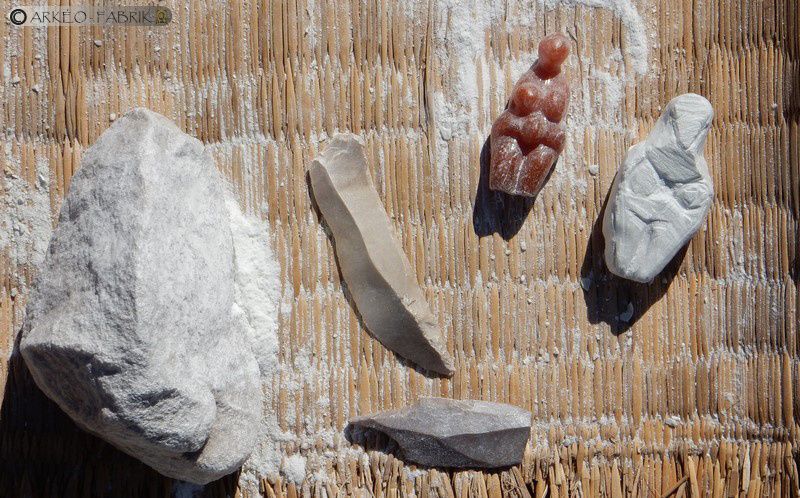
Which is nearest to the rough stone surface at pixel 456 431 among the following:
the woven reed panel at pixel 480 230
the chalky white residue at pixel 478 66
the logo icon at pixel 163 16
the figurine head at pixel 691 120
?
the woven reed panel at pixel 480 230

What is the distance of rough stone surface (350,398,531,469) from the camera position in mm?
944

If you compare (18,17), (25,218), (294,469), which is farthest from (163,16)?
(294,469)

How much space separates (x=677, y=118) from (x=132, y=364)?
28.6 inches

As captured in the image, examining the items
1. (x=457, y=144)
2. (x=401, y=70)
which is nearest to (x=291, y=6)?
(x=401, y=70)

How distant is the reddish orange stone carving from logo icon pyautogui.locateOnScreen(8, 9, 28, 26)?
2.09 ft

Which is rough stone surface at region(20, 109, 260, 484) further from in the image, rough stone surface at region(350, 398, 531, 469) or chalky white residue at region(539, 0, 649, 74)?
chalky white residue at region(539, 0, 649, 74)

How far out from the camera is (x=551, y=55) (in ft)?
3.08

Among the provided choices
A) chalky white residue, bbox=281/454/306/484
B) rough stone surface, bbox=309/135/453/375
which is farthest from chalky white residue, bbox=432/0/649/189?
chalky white residue, bbox=281/454/306/484

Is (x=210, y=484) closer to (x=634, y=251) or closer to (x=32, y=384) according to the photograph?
(x=32, y=384)

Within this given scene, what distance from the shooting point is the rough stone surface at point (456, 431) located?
944mm

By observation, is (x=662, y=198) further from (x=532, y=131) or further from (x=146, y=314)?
(x=146, y=314)

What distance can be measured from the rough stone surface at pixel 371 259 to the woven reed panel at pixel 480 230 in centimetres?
2

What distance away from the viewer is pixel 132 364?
747 millimetres

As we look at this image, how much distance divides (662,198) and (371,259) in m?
0.39
